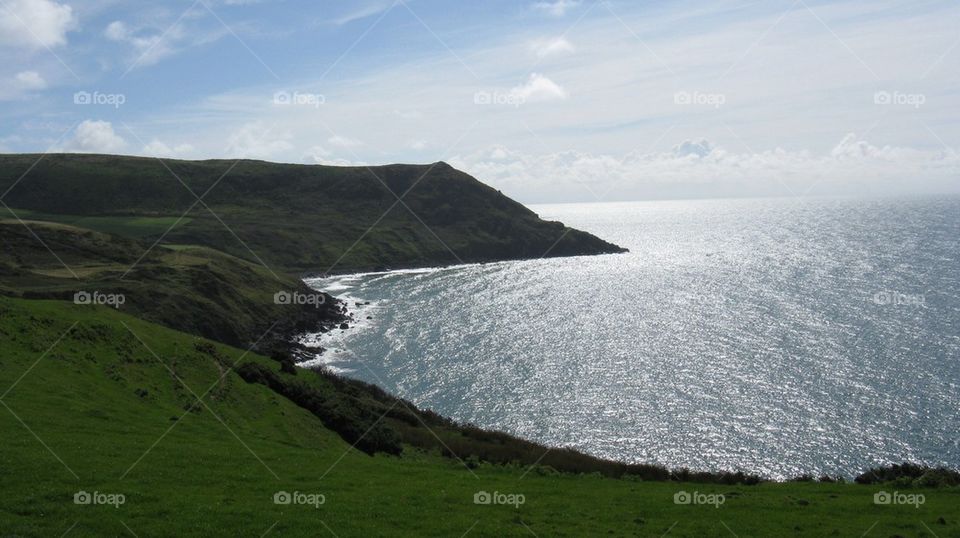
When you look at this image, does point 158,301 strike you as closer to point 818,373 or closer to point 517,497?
Result: point 517,497

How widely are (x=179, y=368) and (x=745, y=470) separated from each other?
45735 millimetres

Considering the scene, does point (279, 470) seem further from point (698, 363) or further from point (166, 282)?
point (166, 282)

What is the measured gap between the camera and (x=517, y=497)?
91.6 ft

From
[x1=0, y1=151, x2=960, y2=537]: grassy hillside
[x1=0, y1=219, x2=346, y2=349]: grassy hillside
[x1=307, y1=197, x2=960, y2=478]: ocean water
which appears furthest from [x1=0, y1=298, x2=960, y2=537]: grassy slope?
[x1=0, y1=219, x2=346, y2=349]: grassy hillside

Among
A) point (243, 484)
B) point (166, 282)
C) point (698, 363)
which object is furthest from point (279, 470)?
point (166, 282)

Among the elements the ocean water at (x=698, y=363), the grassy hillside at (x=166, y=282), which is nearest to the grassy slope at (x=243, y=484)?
the ocean water at (x=698, y=363)

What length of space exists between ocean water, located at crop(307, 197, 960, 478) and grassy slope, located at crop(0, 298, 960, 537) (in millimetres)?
25154

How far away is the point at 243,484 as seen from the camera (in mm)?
25719

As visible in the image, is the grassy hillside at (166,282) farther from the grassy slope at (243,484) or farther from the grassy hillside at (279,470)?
the grassy slope at (243,484)

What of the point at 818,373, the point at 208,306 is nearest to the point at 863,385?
the point at 818,373

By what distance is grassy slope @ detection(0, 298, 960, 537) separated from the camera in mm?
21938

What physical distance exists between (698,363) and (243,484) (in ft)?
230

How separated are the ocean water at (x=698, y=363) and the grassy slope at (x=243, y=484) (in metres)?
25.2

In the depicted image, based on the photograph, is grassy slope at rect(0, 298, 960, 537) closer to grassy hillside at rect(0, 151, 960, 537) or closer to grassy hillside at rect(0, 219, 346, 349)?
grassy hillside at rect(0, 151, 960, 537)
